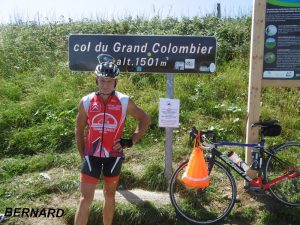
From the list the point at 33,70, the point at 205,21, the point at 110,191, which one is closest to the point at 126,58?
the point at 110,191

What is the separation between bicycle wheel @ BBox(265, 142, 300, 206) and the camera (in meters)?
4.52

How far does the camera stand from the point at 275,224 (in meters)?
4.38

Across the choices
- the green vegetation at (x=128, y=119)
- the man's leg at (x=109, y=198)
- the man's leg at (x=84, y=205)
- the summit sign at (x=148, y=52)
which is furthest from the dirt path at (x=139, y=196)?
the summit sign at (x=148, y=52)

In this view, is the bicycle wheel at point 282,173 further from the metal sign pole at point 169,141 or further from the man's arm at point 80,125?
the man's arm at point 80,125

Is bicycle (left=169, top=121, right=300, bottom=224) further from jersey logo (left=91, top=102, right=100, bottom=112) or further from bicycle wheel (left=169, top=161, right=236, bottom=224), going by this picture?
jersey logo (left=91, top=102, right=100, bottom=112)

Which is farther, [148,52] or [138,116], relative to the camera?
[148,52]

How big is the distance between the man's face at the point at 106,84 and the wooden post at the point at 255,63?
1779mm

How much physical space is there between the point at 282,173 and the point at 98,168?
7.63 feet

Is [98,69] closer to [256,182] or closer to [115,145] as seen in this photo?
[115,145]

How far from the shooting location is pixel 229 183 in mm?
4809

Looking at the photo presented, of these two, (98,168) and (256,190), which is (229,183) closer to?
(256,190)

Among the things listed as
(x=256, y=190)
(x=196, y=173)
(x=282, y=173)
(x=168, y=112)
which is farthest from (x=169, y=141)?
(x=282, y=173)

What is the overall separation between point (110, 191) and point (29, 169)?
79.2 inches

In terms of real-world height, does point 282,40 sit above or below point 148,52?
above
